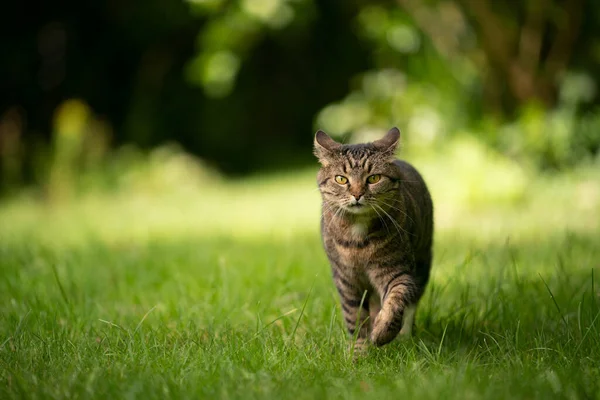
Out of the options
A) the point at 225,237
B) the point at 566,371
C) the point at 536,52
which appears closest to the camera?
the point at 566,371

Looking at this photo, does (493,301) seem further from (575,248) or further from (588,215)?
(588,215)

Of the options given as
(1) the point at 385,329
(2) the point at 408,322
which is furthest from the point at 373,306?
(1) the point at 385,329

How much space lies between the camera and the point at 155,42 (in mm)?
11266

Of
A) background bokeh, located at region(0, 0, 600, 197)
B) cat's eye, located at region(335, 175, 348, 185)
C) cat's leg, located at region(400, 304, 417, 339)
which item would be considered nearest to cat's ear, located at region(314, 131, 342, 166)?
cat's eye, located at region(335, 175, 348, 185)

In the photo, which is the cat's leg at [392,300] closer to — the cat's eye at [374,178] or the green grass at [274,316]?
the green grass at [274,316]

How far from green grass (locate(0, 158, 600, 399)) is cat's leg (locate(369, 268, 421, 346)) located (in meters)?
0.10

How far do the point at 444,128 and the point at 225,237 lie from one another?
3144 millimetres

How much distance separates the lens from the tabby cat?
9.10ft

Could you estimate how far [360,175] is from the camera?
2.82 m

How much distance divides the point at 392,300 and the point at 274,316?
772 millimetres

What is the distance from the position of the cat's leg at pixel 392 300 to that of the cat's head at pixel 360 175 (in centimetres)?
27

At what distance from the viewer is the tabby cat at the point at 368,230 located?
9.10 ft

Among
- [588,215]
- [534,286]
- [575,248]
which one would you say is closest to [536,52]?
[588,215]

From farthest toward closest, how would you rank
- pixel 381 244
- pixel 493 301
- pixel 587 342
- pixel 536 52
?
pixel 536 52, pixel 493 301, pixel 381 244, pixel 587 342
